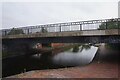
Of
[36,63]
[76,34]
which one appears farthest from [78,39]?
[36,63]

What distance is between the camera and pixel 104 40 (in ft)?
74.4

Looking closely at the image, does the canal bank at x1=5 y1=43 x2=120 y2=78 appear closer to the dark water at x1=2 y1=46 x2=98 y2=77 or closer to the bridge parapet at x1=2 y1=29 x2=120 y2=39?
the bridge parapet at x1=2 y1=29 x2=120 y2=39

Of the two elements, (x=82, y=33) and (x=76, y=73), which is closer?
(x=76, y=73)

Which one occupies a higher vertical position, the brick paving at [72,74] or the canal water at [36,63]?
the brick paving at [72,74]

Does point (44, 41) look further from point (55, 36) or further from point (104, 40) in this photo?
point (104, 40)

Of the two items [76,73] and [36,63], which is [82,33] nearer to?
[76,73]

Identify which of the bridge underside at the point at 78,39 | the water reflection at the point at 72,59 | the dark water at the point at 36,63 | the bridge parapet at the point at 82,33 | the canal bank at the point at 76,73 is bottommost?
the dark water at the point at 36,63

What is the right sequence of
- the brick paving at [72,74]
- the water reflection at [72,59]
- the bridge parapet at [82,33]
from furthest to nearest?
the water reflection at [72,59]
the bridge parapet at [82,33]
the brick paving at [72,74]

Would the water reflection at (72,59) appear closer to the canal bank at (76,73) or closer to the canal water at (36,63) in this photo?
the canal water at (36,63)

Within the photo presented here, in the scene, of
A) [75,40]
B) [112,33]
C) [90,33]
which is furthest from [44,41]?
[112,33]

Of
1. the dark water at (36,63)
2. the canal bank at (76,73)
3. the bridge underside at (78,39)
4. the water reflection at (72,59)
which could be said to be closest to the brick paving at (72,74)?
the canal bank at (76,73)

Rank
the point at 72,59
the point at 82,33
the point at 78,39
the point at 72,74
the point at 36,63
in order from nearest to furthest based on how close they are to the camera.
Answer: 1. the point at 72,74
2. the point at 82,33
3. the point at 78,39
4. the point at 36,63
5. the point at 72,59

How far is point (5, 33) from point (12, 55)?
5.65 meters

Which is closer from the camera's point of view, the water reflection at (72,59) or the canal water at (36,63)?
the canal water at (36,63)
